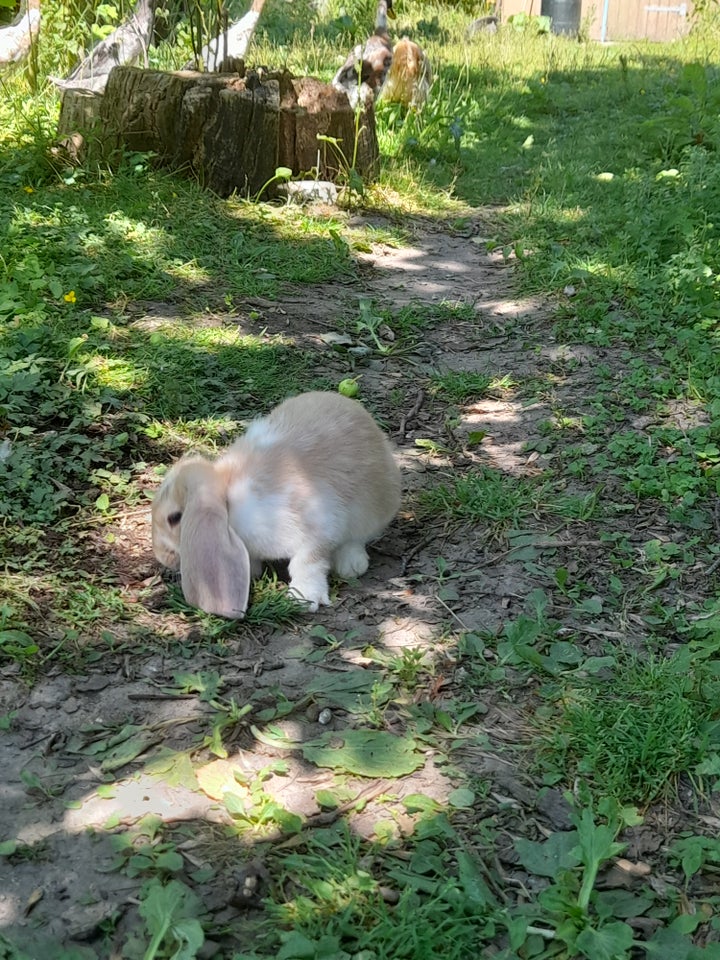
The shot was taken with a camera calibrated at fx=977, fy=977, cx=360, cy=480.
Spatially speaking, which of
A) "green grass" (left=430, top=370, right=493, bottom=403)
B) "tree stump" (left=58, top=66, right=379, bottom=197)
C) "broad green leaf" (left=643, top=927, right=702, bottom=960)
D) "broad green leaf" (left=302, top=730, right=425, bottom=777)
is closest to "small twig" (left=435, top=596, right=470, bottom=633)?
"broad green leaf" (left=302, top=730, right=425, bottom=777)

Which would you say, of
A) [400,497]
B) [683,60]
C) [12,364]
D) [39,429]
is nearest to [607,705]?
[400,497]

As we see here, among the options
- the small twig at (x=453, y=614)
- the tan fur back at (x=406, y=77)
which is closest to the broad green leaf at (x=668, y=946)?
the small twig at (x=453, y=614)

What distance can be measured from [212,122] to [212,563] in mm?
4325

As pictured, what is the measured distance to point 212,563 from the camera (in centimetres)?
284

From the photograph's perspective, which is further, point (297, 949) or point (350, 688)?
point (350, 688)

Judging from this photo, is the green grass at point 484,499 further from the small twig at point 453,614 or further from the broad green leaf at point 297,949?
the broad green leaf at point 297,949

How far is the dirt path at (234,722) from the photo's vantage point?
2.01m

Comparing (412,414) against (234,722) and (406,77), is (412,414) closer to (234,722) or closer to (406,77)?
(234,722)

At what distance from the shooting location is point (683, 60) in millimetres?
11633

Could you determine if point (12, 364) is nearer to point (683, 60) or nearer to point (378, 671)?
point (378, 671)

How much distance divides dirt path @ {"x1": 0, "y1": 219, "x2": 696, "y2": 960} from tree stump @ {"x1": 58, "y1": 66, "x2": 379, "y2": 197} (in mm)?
3366

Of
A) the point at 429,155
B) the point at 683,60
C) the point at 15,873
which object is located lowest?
the point at 15,873

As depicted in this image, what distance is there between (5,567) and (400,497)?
4.36 ft

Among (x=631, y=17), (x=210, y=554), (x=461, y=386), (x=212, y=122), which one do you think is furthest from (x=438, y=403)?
(x=631, y=17)
